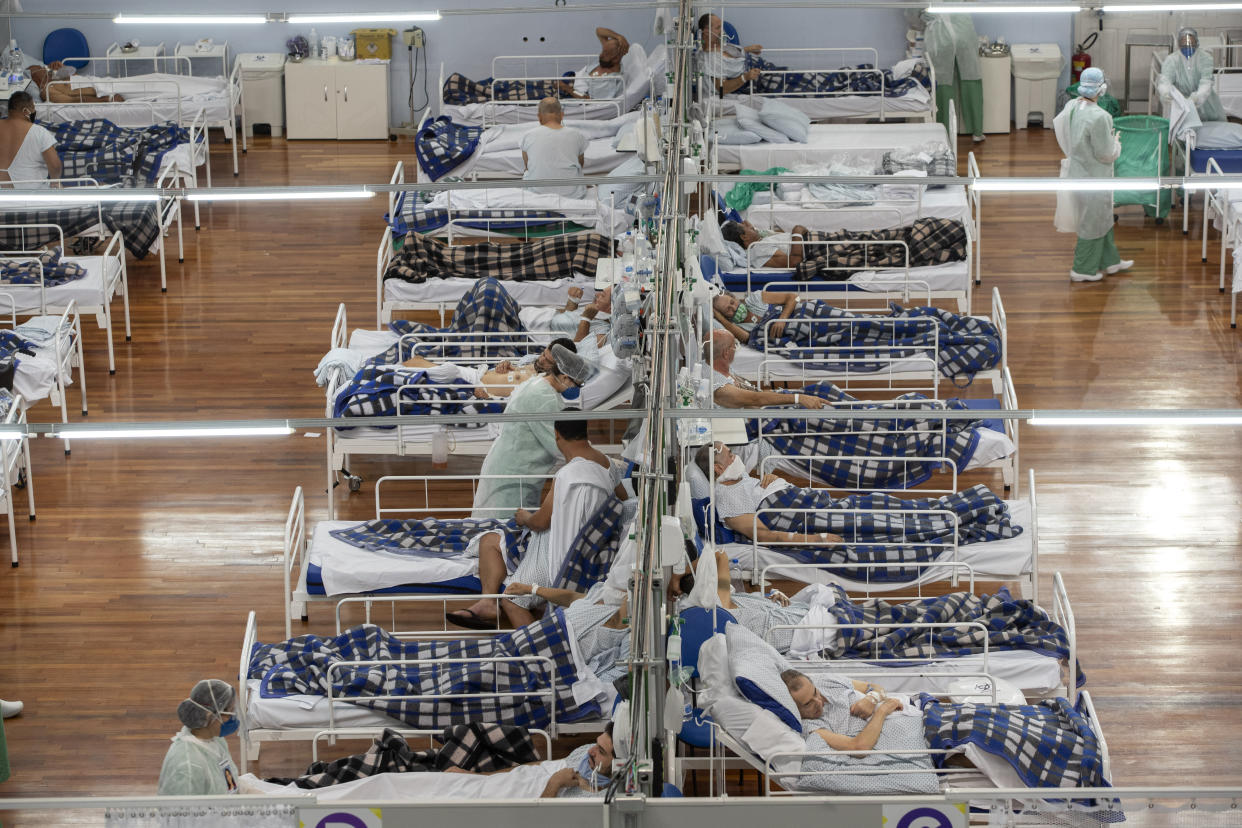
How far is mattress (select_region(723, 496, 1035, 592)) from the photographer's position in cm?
641

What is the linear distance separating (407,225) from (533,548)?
3814 mm

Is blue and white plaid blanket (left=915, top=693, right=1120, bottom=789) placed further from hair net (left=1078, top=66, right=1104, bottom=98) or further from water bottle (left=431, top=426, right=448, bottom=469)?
hair net (left=1078, top=66, right=1104, bottom=98)

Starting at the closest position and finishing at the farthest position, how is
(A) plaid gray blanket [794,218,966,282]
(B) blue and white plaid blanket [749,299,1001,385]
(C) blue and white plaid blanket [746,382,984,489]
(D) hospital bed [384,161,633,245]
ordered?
(C) blue and white plaid blanket [746,382,984,489], (B) blue and white plaid blanket [749,299,1001,385], (A) plaid gray blanket [794,218,966,282], (D) hospital bed [384,161,633,245]

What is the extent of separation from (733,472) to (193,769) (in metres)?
2.75

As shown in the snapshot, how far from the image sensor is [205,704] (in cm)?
503

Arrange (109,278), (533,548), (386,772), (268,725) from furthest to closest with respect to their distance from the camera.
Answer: (109,278)
(533,548)
(268,725)
(386,772)

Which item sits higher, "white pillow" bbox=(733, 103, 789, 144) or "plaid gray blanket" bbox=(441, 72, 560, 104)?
"plaid gray blanket" bbox=(441, 72, 560, 104)

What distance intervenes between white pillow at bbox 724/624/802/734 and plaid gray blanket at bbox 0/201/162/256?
5.62 meters

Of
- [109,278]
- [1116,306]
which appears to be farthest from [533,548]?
[1116,306]

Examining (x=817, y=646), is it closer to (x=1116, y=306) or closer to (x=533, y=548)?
(x=533, y=548)

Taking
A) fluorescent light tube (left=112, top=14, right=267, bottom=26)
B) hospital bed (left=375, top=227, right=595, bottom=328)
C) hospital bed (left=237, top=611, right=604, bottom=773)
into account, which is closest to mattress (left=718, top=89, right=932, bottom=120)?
hospital bed (left=375, top=227, right=595, bottom=328)

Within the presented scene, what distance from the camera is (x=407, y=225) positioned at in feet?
32.2

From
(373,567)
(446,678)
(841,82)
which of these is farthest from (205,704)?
(841,82)

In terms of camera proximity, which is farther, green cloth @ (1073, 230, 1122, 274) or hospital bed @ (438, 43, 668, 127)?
hospital bed @ (438, 43, 668, 127)
